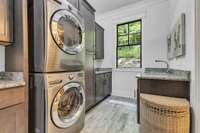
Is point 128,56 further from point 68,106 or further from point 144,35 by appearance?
point 68,106

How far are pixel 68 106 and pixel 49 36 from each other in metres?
0.95

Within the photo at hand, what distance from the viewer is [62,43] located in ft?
5.52

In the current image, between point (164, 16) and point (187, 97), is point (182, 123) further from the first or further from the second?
point (164, 16)

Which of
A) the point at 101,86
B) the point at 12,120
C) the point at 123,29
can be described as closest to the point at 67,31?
the point at 12,120

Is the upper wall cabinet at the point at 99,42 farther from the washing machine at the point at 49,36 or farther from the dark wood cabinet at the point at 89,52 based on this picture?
the washing machine at the point at 49,36

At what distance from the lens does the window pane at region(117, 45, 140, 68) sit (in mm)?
4465

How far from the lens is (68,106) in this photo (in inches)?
75.4

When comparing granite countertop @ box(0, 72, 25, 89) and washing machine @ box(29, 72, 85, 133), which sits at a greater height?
granite countertop @ box(0, 72, 25, 89)

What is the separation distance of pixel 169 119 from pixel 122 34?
138 inches

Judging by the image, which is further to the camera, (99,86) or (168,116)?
(99,86)

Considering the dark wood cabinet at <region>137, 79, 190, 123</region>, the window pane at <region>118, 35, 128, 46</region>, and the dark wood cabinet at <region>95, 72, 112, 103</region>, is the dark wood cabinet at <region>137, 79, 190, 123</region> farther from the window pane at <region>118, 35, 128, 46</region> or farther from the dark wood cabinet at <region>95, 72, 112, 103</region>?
the window pane at <region>118, 35, 128, 46</region>

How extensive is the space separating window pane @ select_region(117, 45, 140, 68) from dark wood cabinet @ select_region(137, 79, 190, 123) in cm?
220

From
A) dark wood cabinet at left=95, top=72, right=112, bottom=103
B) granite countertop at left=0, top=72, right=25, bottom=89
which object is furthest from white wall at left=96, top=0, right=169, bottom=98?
granite countertop at left=0, top=72, right=25, bottom=89

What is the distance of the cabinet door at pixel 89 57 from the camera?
291 cm
